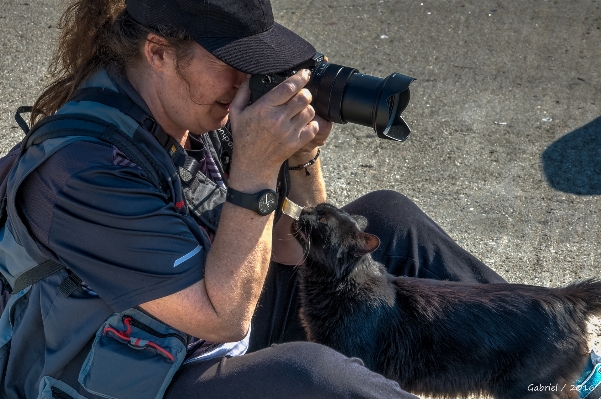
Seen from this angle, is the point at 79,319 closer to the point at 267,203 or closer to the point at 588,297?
the point at 267,203

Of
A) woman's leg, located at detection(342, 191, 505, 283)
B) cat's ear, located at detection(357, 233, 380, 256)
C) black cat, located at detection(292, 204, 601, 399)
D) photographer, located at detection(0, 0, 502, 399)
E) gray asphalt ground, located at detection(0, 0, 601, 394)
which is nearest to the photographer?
photographer, located at detection(0, 0, 502, 399)

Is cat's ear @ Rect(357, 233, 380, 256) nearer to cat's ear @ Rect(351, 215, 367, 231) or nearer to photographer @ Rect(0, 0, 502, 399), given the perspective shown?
cat's ear @ Rect(351, 215, 367, 231)

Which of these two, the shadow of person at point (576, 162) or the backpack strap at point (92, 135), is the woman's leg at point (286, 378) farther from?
the shadow of person at point (576, 162)

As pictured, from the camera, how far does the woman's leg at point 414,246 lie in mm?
2600

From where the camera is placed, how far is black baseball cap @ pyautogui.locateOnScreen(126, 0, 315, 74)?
5.65 ft

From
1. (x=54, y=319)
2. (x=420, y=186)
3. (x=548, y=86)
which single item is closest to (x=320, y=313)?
(x=54, y=319)

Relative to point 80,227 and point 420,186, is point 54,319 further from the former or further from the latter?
point 420,186

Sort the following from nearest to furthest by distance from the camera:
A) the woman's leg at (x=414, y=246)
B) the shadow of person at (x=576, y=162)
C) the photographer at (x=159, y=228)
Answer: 1. the photographer at (x=159, y=228)
2. the woman's leg at (x=414, y=246)
3. the shadow of person at (x=576, y=162)

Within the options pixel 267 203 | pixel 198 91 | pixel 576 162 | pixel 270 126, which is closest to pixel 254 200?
pixel 267 203

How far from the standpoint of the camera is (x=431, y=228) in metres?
2.61

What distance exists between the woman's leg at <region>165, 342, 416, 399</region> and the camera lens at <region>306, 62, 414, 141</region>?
1.97 feet

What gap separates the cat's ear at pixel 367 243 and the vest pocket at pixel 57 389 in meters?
1.08

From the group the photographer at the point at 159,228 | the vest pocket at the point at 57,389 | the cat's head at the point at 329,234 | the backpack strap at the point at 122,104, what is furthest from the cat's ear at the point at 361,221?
the vest pocket at the point at 57,389

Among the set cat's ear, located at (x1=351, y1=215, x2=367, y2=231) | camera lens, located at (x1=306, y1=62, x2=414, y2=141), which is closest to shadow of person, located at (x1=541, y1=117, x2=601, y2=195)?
cat's ear, located at (x1=351, y1=215, x2=367, y2=231)
